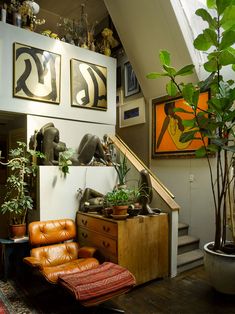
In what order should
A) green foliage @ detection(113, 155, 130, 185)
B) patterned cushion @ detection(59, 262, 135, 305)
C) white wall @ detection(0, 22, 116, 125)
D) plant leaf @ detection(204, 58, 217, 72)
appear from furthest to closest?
green foliage @ detection(113, 155, 130, 185) < white wall @ detection(0, 22, 116, 125) < plant leaf @ detection(204, 58, 217, 72) < patterned cushion @ detection(59, 262, 135, 305)

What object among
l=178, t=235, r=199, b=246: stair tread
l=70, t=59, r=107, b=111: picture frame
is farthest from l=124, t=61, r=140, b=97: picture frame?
l=178, t=235, r=199, b=246: stair tread

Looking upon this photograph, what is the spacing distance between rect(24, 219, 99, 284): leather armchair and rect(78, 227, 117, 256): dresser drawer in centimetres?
12

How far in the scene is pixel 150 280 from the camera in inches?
122

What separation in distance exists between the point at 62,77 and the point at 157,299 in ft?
11.5

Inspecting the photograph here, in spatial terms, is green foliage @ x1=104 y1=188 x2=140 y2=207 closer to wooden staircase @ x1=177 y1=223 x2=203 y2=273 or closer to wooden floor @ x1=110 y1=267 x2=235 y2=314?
wooden floor @ x1=110 y1=267 x2=235 y2=314

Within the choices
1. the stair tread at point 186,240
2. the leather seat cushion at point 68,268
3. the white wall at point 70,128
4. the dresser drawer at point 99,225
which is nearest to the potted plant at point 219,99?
the stair tread at point 186,240

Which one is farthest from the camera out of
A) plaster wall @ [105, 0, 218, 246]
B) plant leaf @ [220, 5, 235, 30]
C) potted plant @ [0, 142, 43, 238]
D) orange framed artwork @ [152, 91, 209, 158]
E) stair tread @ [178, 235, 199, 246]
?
orange framed artwork @ [152, 91, 209, 158]

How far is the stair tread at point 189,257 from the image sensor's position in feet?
11.4

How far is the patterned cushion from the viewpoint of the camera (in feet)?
6.91

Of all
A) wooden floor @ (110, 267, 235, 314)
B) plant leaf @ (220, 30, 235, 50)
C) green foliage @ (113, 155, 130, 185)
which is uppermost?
plant leaf @ (220, 30, 235, 50)

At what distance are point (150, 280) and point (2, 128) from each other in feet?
12.5

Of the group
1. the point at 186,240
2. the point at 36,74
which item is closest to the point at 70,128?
the point at 36,74

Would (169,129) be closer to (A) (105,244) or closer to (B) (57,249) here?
(A) (105,244)

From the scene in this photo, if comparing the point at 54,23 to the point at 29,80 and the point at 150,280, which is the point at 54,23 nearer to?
the point at 29,80
